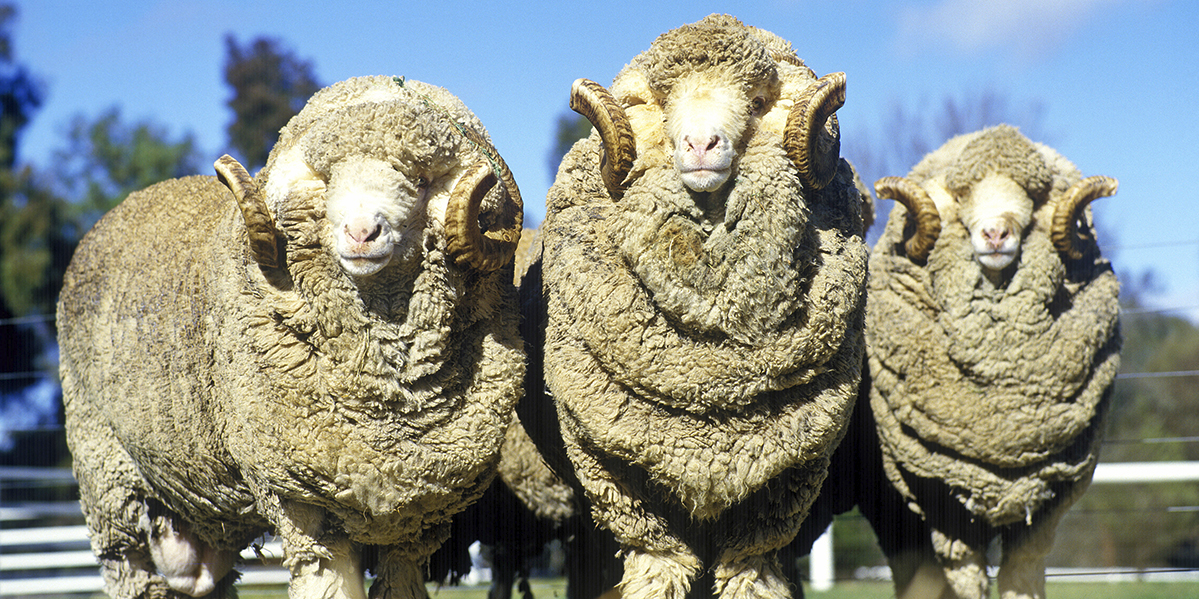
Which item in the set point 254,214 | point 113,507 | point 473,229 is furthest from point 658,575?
point 113,507

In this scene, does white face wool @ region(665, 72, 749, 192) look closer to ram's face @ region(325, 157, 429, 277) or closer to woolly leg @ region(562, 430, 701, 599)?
ram's face @ region(325, 157, 429, 277)

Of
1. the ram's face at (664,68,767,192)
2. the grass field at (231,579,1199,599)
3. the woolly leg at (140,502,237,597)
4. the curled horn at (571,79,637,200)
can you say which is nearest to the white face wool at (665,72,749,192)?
the ram's face at (664,68,767,192)

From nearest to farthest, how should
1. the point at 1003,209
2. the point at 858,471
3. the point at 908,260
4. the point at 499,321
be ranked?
the point at 499,321 → the point at 1003,209 → the point at 908,260 → the point at 858,471

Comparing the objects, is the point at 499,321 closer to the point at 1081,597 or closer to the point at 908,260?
the point at 908,260

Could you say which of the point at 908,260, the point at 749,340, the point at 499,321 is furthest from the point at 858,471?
the point at 499,321

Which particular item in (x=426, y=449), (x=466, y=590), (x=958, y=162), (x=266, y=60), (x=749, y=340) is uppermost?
(x=266, y=60)

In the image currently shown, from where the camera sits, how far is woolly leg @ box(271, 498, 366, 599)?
2520 mm

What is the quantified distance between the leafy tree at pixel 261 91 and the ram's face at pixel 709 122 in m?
13.5

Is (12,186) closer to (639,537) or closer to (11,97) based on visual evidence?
(11,97)

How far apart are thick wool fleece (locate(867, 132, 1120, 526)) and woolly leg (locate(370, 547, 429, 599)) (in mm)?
1774

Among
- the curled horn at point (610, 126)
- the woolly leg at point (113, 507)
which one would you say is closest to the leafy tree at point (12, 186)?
the woolly leg at point (113, 507)

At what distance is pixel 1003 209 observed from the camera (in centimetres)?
330

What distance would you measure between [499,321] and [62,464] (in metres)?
13.6

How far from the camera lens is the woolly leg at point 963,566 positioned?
11.4 feet
